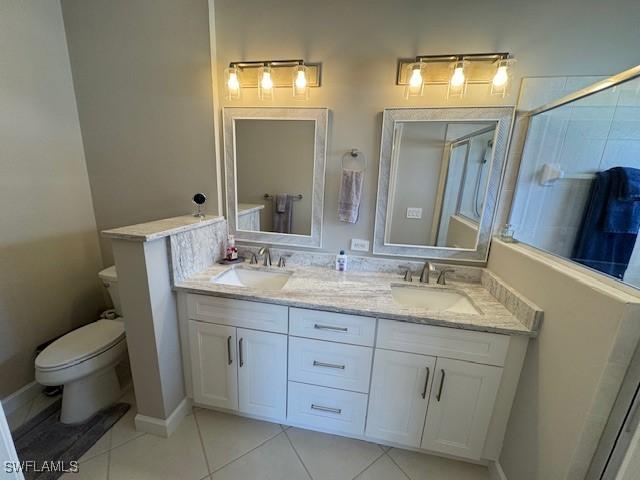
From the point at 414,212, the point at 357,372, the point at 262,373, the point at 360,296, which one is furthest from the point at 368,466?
the point at 414,212

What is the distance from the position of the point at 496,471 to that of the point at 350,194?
1612mm

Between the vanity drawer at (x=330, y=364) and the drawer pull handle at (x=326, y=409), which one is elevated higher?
the vanity drawer at (x=330, y=364)

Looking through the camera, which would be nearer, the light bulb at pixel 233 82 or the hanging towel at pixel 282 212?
the light bulb at pixel 233 82

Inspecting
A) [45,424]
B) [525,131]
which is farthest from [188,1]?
[45,424]

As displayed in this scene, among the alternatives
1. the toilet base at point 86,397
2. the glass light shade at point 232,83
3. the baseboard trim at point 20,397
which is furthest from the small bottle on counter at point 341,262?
the baseboard trim at point 20,397

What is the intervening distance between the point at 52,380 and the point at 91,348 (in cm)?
20

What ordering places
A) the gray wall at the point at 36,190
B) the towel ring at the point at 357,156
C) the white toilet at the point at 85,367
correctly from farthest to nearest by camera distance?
the towel ring at the point at 357,156
the gray wall at the point at 36,190
the white toilet at the point at 85,367

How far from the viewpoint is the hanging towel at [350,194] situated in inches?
63.4

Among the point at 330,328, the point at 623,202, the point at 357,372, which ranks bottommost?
the point at 357,372

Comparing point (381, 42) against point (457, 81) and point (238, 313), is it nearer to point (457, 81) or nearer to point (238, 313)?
point (457, 81)

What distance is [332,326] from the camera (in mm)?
1312

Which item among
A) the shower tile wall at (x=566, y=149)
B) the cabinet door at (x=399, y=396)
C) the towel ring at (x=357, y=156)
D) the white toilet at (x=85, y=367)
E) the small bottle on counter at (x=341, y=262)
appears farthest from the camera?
the small bottle on counter at (x=341, y=262)

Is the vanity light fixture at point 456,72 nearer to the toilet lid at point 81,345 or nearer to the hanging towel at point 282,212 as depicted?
the hanging towel at point 282,212

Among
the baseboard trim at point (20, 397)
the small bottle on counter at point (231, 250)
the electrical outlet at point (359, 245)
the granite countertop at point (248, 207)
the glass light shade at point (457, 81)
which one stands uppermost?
the glass light shade at point (457, 81)
